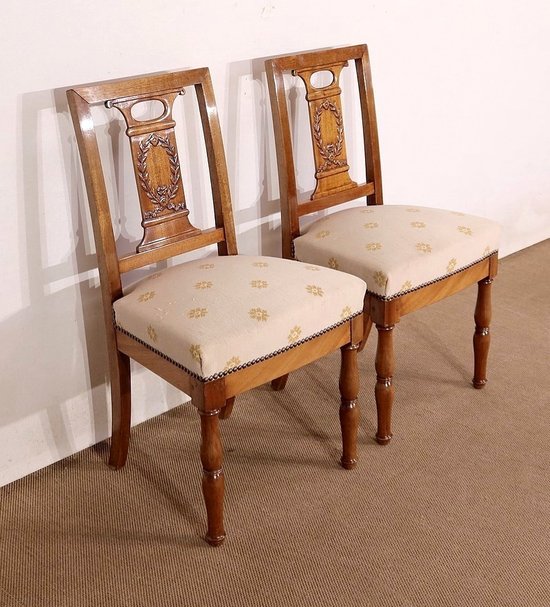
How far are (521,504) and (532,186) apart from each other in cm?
178

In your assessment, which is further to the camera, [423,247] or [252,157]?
[252,157]

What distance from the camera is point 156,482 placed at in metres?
2.05

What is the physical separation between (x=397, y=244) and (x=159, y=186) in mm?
589

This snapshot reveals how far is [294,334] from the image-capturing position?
1.79 metres

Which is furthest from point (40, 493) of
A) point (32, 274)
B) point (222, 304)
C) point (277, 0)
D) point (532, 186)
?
point (532, 186)

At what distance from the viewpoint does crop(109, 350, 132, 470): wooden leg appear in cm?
197

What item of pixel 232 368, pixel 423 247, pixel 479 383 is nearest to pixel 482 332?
pixel 479 383

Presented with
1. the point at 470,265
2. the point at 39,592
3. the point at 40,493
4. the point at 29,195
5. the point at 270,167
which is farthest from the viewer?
the point at 270,167

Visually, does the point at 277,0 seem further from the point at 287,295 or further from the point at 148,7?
the point at 287,295

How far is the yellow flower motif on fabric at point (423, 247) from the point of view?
2.06 m

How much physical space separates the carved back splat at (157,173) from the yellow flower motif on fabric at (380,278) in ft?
1.50

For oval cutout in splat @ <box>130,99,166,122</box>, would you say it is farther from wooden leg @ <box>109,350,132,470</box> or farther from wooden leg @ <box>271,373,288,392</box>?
wooden leg @ <box>271,373,288,392</box>

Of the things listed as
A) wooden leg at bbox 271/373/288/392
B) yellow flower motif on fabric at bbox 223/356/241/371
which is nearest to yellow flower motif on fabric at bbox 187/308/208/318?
yellow flower motif on fabric at bbox 223/356/241/371

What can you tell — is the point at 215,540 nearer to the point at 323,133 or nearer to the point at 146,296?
the point at 146,296
